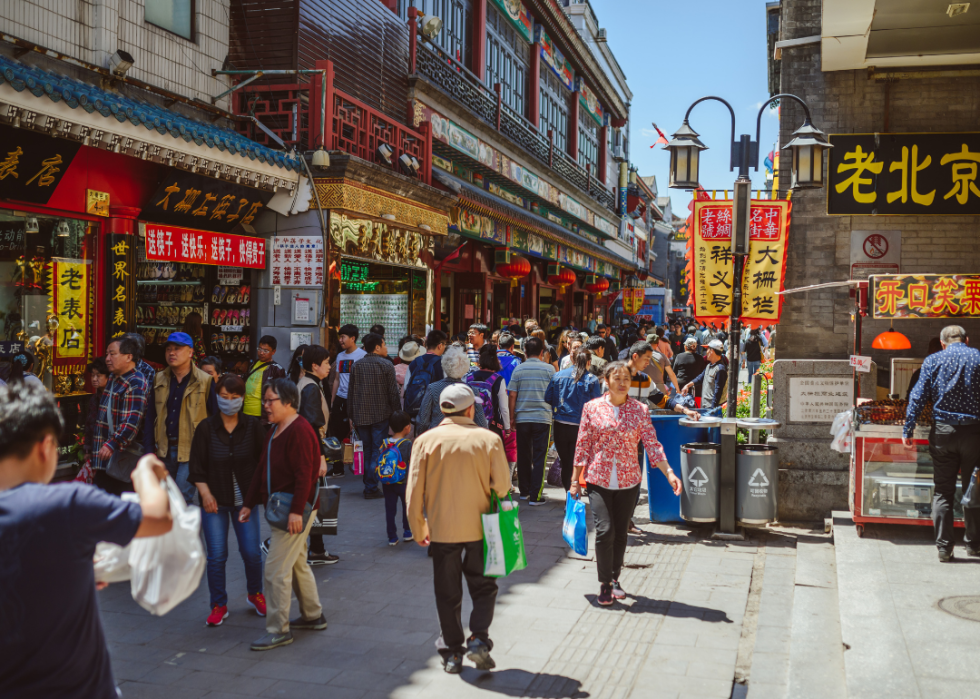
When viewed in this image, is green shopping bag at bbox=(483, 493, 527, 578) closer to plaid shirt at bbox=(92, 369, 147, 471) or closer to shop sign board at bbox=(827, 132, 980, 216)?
plaid shirt at bbox=(92, 369, 147, 471)

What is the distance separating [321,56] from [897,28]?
7646 millimetres

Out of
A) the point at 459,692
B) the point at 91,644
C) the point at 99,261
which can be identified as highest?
the point at 99,261

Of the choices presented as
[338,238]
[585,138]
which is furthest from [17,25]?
[585,138]

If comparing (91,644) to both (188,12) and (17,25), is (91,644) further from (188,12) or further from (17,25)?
(188,12)

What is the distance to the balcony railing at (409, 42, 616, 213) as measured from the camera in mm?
16531

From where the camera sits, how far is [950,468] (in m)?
6.92

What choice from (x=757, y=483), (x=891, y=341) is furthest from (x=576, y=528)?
(x=891, y=341)

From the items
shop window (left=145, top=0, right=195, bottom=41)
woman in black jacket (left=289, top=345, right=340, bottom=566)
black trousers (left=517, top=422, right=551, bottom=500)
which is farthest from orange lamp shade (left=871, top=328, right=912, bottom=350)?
shop window (left=145, top=0, right=195, bottom=41)

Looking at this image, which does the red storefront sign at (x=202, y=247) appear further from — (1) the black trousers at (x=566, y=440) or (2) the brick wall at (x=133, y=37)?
(1) the black trousers at (x=566, y=440)

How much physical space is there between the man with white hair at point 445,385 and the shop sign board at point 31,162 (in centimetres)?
423

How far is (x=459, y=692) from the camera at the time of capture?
466 cm

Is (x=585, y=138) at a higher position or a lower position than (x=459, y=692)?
higher

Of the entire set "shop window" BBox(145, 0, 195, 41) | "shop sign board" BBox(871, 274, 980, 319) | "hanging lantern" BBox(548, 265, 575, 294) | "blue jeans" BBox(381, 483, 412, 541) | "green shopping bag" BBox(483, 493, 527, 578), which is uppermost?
"shop window" BBox(145, 0, 195, 41)

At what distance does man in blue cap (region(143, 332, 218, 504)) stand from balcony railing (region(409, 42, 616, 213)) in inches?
413
